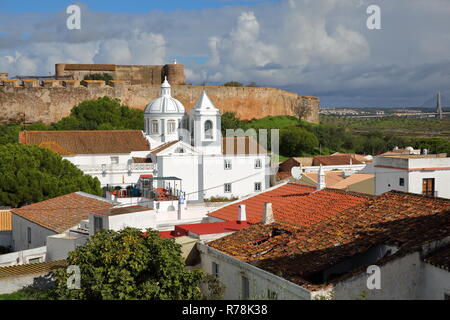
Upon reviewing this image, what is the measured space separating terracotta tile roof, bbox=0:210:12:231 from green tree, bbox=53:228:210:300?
45.9ft

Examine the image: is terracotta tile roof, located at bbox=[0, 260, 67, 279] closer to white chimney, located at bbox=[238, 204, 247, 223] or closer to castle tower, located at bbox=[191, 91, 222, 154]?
white chimney, located at bbox=[238, 204, 247, 223]

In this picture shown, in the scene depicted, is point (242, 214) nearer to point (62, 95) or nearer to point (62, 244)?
point (62, 244)

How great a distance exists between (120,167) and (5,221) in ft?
39.2

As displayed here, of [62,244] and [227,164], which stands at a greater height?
[227,164]

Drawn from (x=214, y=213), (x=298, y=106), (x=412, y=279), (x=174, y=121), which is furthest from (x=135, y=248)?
Result: (x=298, y=106)

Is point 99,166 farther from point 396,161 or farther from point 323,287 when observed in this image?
point 323,287

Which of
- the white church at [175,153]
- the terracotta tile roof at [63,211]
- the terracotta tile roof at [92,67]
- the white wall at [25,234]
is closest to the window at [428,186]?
the terracotta tile roof at [63,211]

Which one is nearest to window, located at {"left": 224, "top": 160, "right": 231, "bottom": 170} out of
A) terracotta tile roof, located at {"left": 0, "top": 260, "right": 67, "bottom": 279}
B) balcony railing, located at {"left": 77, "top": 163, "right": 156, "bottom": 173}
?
balcony railing, located at {"left": 77, "top": 163, "right": 156, "bottom": 173}

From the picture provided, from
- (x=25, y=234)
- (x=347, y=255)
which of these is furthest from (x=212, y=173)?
(x=347, y=255)

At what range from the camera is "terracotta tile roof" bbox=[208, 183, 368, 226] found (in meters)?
14.4

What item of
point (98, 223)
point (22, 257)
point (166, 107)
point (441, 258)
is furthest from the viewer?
point (166, 107)

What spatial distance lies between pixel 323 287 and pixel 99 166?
27827mm

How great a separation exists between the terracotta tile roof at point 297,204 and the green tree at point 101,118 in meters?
30.7

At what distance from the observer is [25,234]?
67.3 ft
